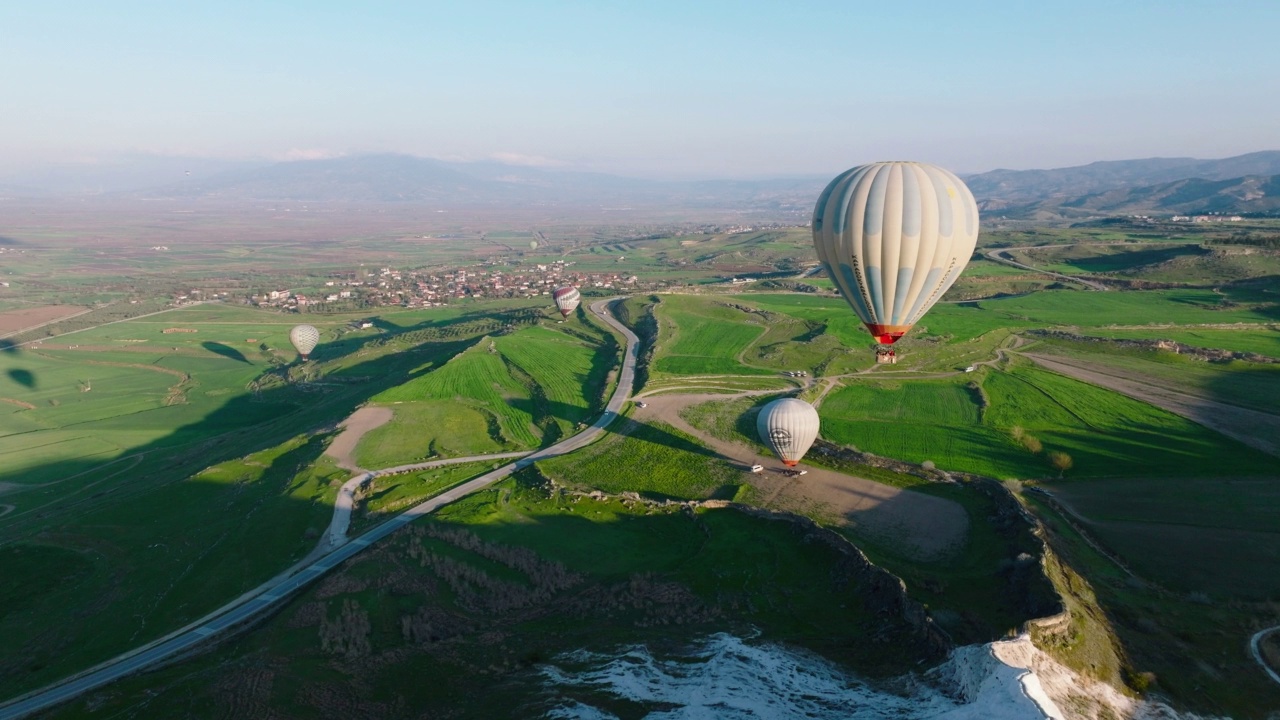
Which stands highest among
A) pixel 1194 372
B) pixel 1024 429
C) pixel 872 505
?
pixel 1194 372

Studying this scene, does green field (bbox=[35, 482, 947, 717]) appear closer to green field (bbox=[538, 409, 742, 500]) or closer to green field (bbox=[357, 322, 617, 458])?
green field (bbox=[538, 409, 742, 500])

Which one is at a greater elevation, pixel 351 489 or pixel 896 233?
pixel 896 233

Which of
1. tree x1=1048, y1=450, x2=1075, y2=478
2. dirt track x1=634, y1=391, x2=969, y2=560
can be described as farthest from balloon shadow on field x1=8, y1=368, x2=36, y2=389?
tree x1=1048, y1=450, x2=1075, y2=478

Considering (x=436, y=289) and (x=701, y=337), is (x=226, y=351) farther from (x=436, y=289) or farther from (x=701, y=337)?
(x=701, y=337)

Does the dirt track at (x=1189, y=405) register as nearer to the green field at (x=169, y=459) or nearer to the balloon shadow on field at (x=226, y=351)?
the green field at (x=169, y=459)

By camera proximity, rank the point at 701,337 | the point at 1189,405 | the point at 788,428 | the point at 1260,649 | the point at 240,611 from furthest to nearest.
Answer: the point at 701,337 < the point at 1189,405 < the point at 788,428 < the point at 240,611 < the point at 1260,649

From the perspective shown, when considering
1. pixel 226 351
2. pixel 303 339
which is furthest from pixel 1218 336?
pixel 226 351
